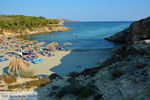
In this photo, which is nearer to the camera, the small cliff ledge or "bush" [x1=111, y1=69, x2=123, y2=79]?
"bush" [x1=111, y1=69, x2=123, y2=79]

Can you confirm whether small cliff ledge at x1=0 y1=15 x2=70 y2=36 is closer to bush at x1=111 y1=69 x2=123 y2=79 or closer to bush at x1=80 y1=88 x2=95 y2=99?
bush at x1=111 y1=69 x2=123 y2=79

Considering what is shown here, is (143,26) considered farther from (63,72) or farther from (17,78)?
(17,78)

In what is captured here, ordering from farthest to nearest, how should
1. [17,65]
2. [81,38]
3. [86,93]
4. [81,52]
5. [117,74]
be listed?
[81,38], [81,52], [17,65], [117,74], [86,93]

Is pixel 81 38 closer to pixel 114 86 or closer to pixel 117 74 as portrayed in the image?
pixel 117 74

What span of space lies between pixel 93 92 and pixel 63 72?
9062mm

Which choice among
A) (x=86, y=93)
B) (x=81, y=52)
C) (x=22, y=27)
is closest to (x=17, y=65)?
(x=86, y=93)

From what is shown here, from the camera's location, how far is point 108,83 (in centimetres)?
1023

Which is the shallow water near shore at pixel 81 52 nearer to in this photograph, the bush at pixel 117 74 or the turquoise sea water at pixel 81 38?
the turquoise sea water at pixel 81 38

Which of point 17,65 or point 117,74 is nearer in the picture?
point 117,74

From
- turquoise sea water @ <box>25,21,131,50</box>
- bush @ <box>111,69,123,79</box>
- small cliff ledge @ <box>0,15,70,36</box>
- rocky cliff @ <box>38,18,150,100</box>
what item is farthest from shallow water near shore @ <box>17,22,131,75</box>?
small cliff ledge @ <box>0,15,70,36</box>

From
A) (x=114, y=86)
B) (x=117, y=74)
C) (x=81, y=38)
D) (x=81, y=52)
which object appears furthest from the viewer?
(x=81, y=38)

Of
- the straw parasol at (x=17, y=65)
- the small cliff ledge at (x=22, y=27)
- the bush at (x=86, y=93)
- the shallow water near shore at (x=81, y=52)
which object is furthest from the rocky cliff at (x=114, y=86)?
the small cliff ledge at (x=22, y=27)

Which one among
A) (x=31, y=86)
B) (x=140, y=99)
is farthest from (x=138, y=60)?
(x=31, y=86)

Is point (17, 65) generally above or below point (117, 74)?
below
